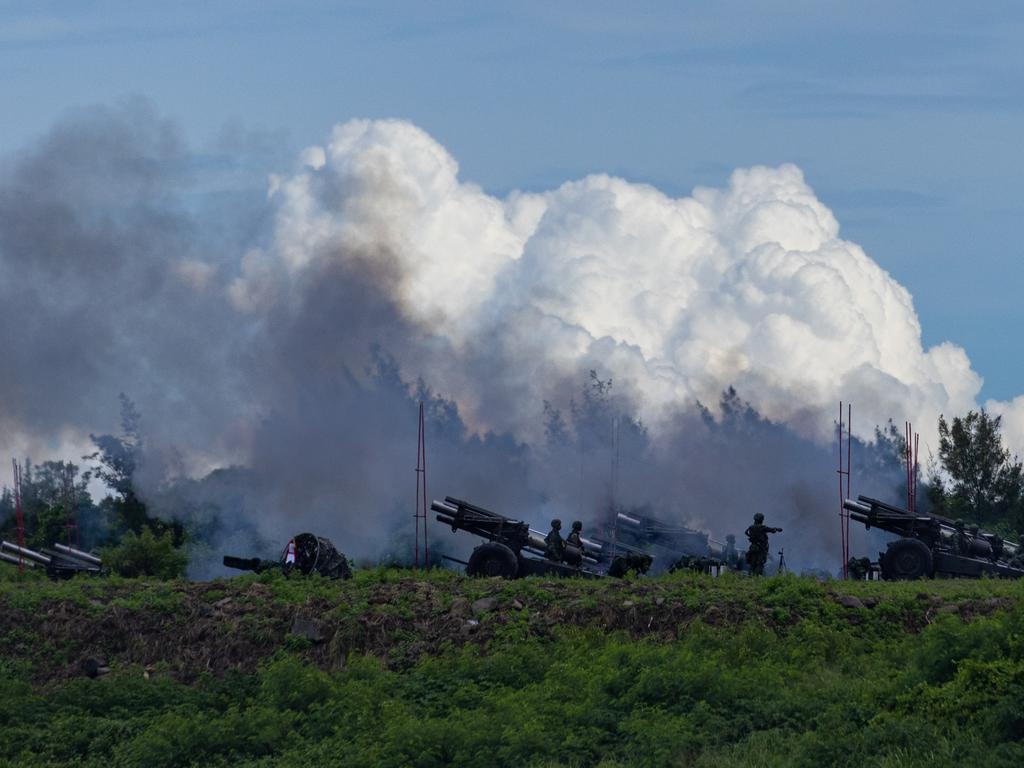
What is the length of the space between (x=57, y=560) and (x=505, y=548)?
14866 mm

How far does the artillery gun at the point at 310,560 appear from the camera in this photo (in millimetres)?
34219

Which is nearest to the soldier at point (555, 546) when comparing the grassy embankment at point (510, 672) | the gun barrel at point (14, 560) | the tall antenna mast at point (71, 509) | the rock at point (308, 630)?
the grassy embankment at point (510, 672)

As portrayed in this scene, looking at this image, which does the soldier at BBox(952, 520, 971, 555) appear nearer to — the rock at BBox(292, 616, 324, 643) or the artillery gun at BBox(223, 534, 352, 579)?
the artillery gun at BBox(223, 534, 352, 579)

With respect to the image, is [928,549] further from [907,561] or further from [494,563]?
[494,563]

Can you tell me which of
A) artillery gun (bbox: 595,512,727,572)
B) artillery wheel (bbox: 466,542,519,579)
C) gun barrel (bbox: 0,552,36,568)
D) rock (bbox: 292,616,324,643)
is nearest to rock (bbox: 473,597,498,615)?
rock (bbox: 292,616,324,643)

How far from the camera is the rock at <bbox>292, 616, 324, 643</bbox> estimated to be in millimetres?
29938

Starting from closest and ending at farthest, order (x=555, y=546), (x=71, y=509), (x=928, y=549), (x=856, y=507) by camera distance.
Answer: (x=555, y=546) → (x=928, y=549) → (x=856, y=507) → (x=71, y=509)

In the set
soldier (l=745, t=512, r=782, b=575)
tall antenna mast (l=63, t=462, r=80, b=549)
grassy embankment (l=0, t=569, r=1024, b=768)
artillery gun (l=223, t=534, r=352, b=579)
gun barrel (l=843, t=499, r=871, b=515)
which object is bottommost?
grassy embankment (l=0, t=569, r=1024, b=768)

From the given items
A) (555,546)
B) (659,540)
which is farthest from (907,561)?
(659,540)

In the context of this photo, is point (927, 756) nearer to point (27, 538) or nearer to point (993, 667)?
point (993, 667)

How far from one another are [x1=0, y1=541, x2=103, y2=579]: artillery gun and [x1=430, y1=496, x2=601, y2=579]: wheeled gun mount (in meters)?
10.9

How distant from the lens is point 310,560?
34.3 m

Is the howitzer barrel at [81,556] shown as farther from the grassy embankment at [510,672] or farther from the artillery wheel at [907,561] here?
the artillery wheel at [907,561]

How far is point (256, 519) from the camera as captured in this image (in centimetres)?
5838
